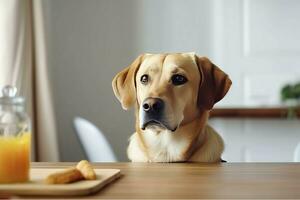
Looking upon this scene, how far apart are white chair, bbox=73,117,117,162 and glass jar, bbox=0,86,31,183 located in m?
1.53

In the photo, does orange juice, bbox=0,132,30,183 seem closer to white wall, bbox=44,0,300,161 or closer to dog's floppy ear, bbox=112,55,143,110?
dog's floppy ear, bbox=112,55,143,110

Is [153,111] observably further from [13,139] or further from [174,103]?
[13,139]

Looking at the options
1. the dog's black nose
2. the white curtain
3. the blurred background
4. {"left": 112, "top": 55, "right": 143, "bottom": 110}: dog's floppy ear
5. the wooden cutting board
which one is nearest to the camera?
the wooden cutting board

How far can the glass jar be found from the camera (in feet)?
2.58

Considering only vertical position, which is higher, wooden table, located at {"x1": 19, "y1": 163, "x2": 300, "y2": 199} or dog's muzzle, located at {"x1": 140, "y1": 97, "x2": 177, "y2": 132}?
dog's muzzle, located at {"x1": 140, "y1": 97, "x2": 177, "y2": 132}

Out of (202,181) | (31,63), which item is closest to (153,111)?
(202,181)

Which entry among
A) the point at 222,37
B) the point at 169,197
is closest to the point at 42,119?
the point at 222,37

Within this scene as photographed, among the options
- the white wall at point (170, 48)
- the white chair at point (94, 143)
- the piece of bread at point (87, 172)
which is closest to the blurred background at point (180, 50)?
the white wall at point (170, 48)

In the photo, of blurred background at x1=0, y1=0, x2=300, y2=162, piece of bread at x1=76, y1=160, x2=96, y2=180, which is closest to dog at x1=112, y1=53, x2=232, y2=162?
piece of bread at x1=76, y1=160, x2=96, y2=180

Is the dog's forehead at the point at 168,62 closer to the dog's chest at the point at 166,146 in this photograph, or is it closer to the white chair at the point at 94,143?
the dog's chest at the point at 166,146

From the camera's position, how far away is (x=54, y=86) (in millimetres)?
3113

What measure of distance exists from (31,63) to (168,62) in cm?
149

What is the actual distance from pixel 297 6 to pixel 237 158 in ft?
3.18

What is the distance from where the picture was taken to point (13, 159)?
31.0 inches
